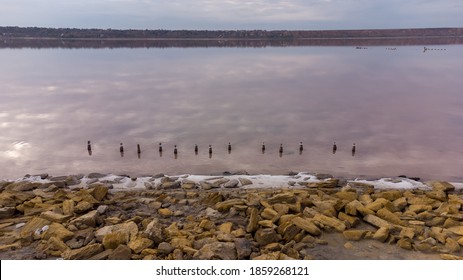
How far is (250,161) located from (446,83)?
5778cm

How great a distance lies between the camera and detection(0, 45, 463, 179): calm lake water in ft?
89.6

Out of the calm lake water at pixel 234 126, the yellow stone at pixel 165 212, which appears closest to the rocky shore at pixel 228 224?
the yellow stone at pixel 165 212

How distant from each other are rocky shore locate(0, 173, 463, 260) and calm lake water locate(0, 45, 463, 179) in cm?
729

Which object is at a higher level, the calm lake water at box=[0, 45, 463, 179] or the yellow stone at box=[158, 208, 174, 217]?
the yellow stone at box=[158, 208, 174, 217]

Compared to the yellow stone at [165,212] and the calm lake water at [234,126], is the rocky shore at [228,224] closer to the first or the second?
the yellow stone at [165,212]

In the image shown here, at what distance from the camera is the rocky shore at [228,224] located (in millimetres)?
12086

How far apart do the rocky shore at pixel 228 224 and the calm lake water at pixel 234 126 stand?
729cm

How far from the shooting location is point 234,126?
37.9 m

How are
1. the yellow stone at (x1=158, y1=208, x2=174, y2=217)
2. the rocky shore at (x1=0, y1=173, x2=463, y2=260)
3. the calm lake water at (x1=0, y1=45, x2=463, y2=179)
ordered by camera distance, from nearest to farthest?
the rocky shore at (x1=0, y1=173, x2=463, y2=260), the yellow stone at (x1=158, y1=208, x2=174, y2=217), the calm lake water at (x1=0, y1=45, x2=463, y2=179)

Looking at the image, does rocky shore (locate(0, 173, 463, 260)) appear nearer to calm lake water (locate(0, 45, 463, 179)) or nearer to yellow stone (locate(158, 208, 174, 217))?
yellow stone (locate(158, 208, 174, 217))

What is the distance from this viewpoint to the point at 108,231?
13.0 meters

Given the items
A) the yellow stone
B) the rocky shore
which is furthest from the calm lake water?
the yellow stone

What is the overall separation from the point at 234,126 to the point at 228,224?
24429 mm

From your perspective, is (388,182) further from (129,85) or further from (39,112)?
(129,85)
